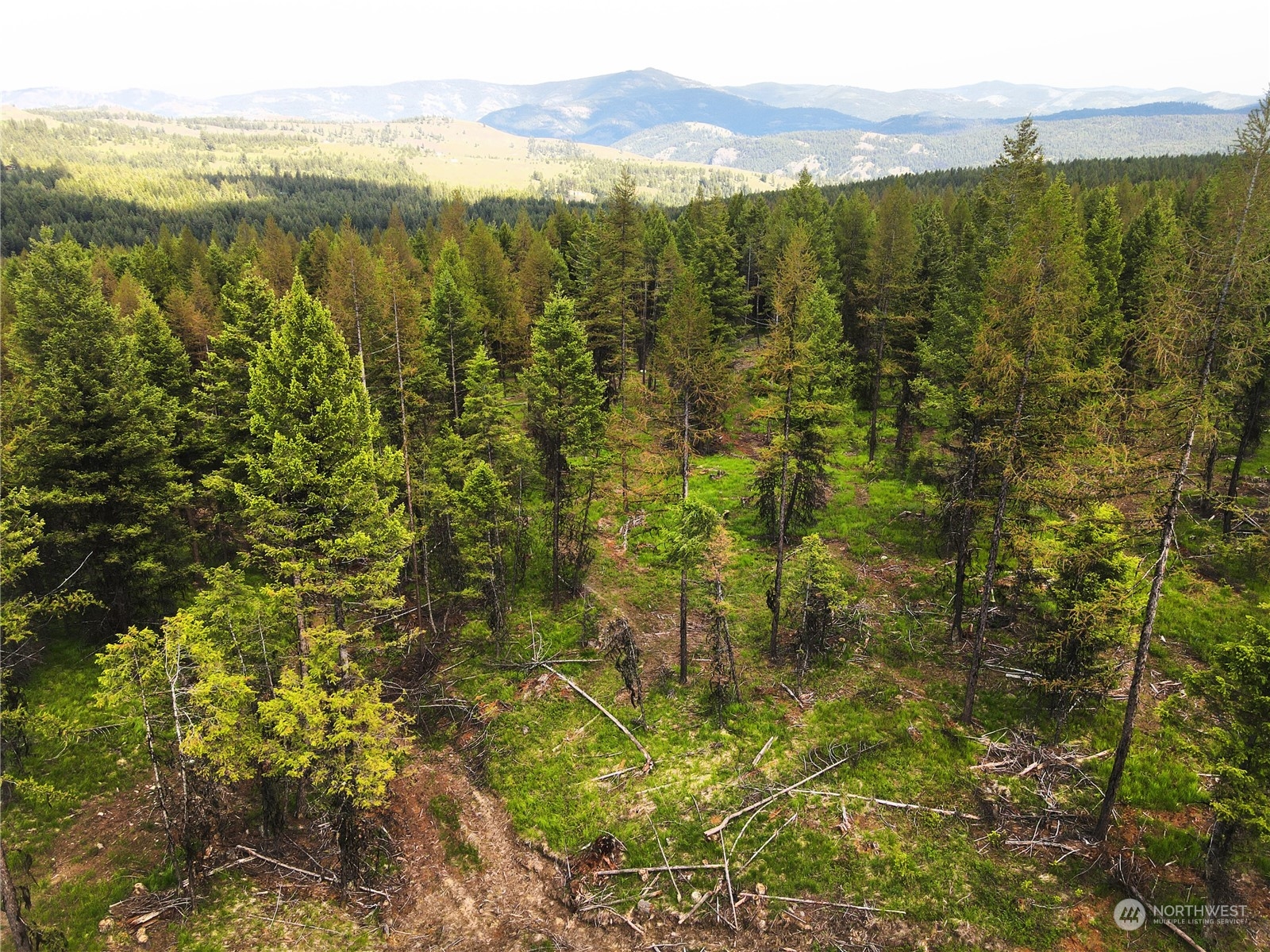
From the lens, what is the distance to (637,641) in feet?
89.0

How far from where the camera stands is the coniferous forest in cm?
1511

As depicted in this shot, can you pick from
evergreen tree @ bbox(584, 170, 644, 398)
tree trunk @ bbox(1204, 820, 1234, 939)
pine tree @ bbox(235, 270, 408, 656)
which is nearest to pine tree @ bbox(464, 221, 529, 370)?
evergreen tree @ bbox(584, 170, 644, 398)

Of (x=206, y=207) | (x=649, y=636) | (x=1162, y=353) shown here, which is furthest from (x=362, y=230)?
(x=1162, y=353)

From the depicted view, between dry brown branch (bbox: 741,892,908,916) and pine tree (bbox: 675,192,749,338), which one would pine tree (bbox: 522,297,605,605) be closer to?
dry brown branch (bbox: 741,892,908,916)

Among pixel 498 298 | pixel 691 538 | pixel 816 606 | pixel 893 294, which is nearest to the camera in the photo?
pixel 691 538

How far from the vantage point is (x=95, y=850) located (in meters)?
18.0

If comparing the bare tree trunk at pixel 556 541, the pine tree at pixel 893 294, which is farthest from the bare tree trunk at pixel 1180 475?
the pine tree at pixel 893 294

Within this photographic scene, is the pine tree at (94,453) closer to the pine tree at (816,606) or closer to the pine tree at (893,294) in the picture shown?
the pine tree at (816,606)

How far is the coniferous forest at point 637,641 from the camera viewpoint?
15109 mm

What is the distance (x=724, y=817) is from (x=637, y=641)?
9.62m

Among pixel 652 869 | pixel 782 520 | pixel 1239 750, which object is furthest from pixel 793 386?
pixel 652 869

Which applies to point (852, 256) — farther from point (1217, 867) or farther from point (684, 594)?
point (1217, 867)

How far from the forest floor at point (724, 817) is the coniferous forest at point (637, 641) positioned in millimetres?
116

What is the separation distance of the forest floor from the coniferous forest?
12 cm
